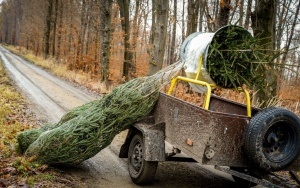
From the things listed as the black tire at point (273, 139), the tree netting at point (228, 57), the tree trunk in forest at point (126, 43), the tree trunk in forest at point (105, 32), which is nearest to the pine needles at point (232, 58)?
the tree netting at point (228, 57)

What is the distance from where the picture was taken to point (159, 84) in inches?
253

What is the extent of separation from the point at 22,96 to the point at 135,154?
30.4 ft

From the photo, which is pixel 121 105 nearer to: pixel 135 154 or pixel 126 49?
pixel 135 154

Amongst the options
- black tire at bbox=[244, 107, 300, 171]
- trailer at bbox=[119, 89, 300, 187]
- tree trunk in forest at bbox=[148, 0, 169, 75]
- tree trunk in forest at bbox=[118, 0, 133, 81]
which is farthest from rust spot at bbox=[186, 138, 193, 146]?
tree trunk in forest at bbox=[118, 0, 133, 81]

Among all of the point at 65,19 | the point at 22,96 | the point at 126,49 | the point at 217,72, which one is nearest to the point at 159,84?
the point at 217,72

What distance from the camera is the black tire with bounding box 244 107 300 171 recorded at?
15.0 ft

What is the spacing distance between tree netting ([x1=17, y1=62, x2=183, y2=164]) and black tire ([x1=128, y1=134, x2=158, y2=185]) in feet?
1.35

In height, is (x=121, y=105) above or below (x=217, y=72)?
below

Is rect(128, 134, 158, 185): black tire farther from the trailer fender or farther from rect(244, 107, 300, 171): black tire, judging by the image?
rect(244, 107, 300, 171): black tire

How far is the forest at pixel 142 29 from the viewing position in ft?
32.2

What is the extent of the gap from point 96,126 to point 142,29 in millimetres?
26699

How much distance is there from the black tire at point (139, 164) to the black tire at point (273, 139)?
1.73 m

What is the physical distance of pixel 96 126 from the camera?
5988 mm

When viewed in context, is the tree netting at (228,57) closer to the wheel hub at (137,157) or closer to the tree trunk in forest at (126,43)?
the wheel hub at (137,157)
